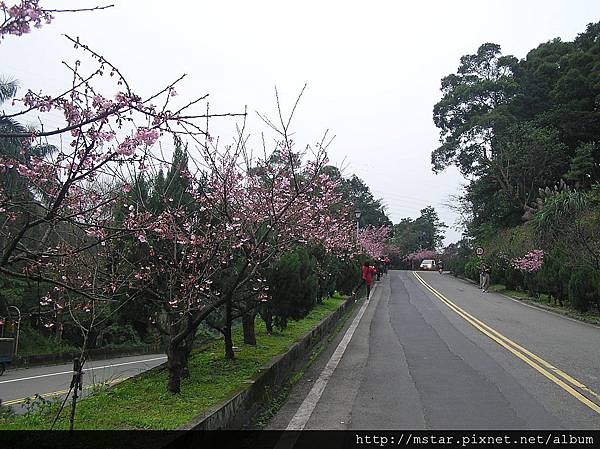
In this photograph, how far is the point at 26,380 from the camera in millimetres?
19547

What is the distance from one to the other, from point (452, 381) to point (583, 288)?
44.5 ft

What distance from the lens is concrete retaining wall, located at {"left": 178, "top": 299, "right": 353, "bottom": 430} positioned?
5323 millimetres

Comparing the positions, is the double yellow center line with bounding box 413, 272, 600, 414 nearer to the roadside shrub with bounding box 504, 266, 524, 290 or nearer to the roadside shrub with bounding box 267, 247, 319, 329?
the roadside shrub with bounding box 267, 247, 319, 329

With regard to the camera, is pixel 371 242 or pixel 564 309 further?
pixel 371 242

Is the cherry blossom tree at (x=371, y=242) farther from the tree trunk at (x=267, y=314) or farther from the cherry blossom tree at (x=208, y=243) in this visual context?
the cherry blossom tree at (x=208, y=243)

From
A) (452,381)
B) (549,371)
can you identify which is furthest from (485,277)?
(452,381)

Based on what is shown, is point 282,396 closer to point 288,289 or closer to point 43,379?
point 288,289

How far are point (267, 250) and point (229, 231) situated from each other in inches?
35.8

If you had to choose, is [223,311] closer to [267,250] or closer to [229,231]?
[267,250]

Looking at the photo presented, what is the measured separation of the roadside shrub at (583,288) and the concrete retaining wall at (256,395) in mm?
12285

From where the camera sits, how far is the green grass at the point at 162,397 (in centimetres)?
562

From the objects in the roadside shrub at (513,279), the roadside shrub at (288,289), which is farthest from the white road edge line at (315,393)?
the roadside shrub at (513,279)

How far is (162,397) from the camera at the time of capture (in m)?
6.68

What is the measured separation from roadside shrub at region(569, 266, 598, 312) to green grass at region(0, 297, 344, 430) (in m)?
13.7
